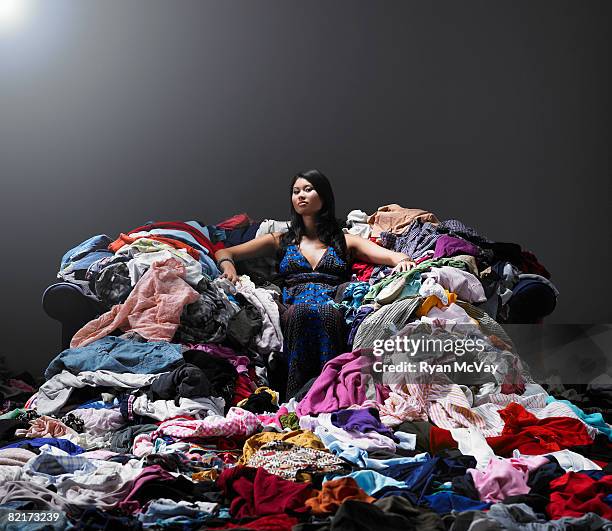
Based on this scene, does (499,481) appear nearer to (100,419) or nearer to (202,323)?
(100,419)

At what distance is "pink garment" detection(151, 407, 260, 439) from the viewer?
2.63 metres

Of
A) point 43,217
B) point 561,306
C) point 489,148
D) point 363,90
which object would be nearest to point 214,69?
point 363,90

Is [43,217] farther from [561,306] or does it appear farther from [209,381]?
[561,306]

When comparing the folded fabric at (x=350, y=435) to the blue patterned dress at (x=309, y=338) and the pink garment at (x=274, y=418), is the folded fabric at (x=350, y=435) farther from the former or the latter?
the blue patterned dress at (x=309, y=338)

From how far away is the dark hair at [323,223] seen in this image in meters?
4.23

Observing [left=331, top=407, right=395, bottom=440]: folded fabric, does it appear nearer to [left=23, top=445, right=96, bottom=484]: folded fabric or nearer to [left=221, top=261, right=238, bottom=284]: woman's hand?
[left=23, top=445, right=96, bottom=484]: folded fabric

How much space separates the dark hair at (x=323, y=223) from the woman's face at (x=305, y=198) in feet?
0.07

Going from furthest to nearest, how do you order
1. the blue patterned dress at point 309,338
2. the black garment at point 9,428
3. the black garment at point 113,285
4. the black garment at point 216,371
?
the black garment at point 113,285
the blue patterned dress at point 309,338
the black garment at point 216,371
the black garment at point 9,428

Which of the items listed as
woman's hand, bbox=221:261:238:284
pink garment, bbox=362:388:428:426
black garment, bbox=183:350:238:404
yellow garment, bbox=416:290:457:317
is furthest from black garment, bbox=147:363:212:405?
woman's hand, bbox=221:261:238:284

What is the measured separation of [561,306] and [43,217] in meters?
3.69

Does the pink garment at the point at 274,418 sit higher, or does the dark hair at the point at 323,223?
the dark hair at the point at 323,223

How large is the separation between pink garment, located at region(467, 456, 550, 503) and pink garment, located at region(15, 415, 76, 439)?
143 centimetres

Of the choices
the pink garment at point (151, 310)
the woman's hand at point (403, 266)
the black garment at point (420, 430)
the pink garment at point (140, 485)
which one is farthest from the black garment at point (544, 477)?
the pink garment at point (151, 310)

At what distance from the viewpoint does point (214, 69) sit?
5559mm
